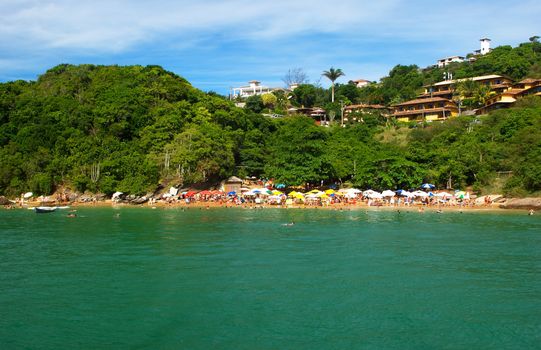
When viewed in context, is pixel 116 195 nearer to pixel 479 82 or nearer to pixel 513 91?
pixel 513 91

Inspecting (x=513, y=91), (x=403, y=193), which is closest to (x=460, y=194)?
(x=403, y=193)

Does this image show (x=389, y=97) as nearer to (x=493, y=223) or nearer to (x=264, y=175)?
(x=264, y=175)

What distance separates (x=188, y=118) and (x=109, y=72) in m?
18.7

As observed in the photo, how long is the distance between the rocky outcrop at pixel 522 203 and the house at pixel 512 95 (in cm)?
2862

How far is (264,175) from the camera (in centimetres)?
5662

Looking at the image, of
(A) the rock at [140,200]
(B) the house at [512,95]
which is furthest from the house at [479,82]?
(A) the rock at [140,200]

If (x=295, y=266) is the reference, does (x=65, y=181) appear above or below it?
above

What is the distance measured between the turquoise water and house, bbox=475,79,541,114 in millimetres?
39422

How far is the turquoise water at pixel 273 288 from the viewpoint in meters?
13.0

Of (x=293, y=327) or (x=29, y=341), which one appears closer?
(x=29, y=341)

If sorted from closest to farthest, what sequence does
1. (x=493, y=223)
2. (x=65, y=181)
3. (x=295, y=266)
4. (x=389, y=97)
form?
1. (x=295, y=266)
2. (x=493, y=223)
3. (x=65, y=181)
4. (x=389, y=97)

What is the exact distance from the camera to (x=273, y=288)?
56.6ft

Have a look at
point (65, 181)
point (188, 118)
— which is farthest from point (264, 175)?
point (65, 181)

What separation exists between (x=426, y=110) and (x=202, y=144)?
1513 inches
